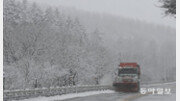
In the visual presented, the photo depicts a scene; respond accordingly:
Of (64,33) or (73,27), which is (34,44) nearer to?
(64,33)

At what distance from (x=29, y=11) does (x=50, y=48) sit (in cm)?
2068

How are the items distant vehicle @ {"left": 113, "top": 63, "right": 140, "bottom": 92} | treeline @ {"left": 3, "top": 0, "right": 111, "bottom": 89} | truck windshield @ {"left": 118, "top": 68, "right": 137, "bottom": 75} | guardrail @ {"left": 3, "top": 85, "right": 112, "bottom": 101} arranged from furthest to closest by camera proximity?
treeline @ {"left": 3, "top": 0, "right": 111, "bottom": 89}, truck windshield @ {"left": 118, "top": 68, "right": 137, "bottom": 75}, distant vehicle @ {"left": 113, "top": 63, "right": 140, "bottom": 92}, guardrail @ {"left": 3, "top": 85, "right": 112, "bottom": 101}

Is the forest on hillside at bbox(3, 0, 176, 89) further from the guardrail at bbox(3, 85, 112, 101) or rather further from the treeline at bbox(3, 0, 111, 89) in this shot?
the guardrail at bbox(3, 85, 112, 101)

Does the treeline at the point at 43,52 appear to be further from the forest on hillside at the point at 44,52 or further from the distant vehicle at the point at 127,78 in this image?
the distant vehicle at the point at 127,78

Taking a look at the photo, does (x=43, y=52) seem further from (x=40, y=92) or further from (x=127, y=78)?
(x=40, y=92)

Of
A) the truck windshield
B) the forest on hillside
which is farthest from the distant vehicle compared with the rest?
the forest on hillside

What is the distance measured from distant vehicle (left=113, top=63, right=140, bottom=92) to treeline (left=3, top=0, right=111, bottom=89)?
1205cm

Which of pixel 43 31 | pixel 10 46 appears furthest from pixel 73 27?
pixel 10 46

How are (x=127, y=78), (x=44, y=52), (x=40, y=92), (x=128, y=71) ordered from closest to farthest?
(x=40, y=92), (x=127, y=78), (x=128, y=71), (x=44, y=52)

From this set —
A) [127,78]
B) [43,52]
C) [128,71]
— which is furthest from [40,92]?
[43,52]

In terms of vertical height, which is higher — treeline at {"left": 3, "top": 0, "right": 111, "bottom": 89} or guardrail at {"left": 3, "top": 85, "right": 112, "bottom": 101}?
treeline at {"left": 3, "top": 0, "right": 111, "bottom": 89}

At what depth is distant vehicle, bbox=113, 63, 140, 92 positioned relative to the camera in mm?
36625

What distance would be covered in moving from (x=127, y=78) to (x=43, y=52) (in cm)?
2158

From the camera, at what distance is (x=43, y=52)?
5416cm
